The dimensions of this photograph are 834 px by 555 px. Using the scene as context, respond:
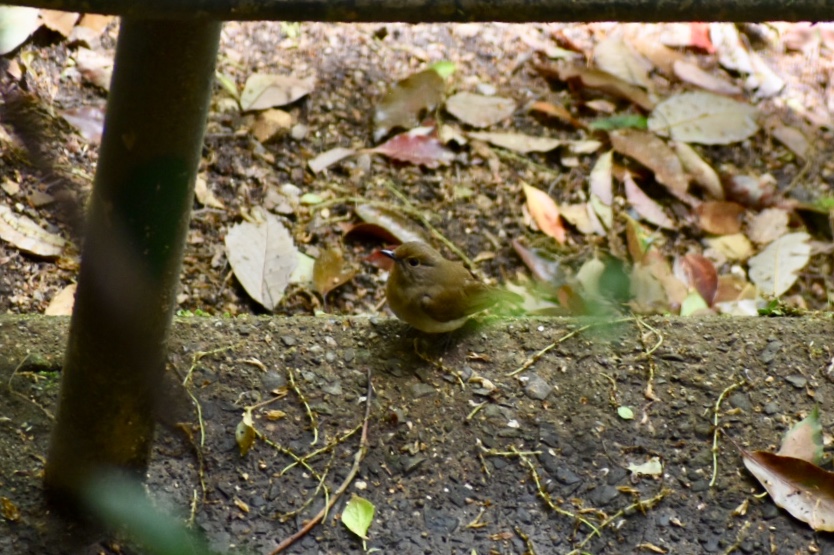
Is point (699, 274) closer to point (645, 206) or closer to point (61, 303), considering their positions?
point (645, 206)

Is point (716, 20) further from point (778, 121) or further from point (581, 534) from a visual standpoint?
point (778, 121)

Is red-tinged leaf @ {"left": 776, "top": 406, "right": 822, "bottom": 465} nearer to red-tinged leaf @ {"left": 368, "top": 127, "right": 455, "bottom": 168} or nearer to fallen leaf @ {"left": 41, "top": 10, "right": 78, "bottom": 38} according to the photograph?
red-tinged leaf @ {"left": 368, "top": 127, "right": 455, "bottom": 168}

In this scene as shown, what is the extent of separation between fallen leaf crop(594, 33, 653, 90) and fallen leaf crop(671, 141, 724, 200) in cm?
60

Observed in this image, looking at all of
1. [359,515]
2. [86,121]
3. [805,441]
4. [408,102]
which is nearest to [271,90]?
[408,102]

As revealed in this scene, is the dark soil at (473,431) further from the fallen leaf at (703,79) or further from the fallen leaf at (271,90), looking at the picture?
the fallen leaf at (703,79)

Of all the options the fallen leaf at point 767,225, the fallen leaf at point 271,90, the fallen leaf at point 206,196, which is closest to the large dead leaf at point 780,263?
the fallen leaf at point 767,225

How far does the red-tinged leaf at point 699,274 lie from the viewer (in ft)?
16.4

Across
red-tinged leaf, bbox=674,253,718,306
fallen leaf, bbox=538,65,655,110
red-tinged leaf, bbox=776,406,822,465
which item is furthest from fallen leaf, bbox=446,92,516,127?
red-tinged leaf, bbox=776,406,822,465

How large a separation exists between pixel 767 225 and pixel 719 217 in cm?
29

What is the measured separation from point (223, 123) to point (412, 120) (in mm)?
1078

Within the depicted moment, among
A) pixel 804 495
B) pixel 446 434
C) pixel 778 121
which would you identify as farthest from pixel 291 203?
pixel 778 121

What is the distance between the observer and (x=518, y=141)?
556cm

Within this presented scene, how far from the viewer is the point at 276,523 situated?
285cm

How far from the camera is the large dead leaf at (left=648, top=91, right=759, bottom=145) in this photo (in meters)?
5.73
